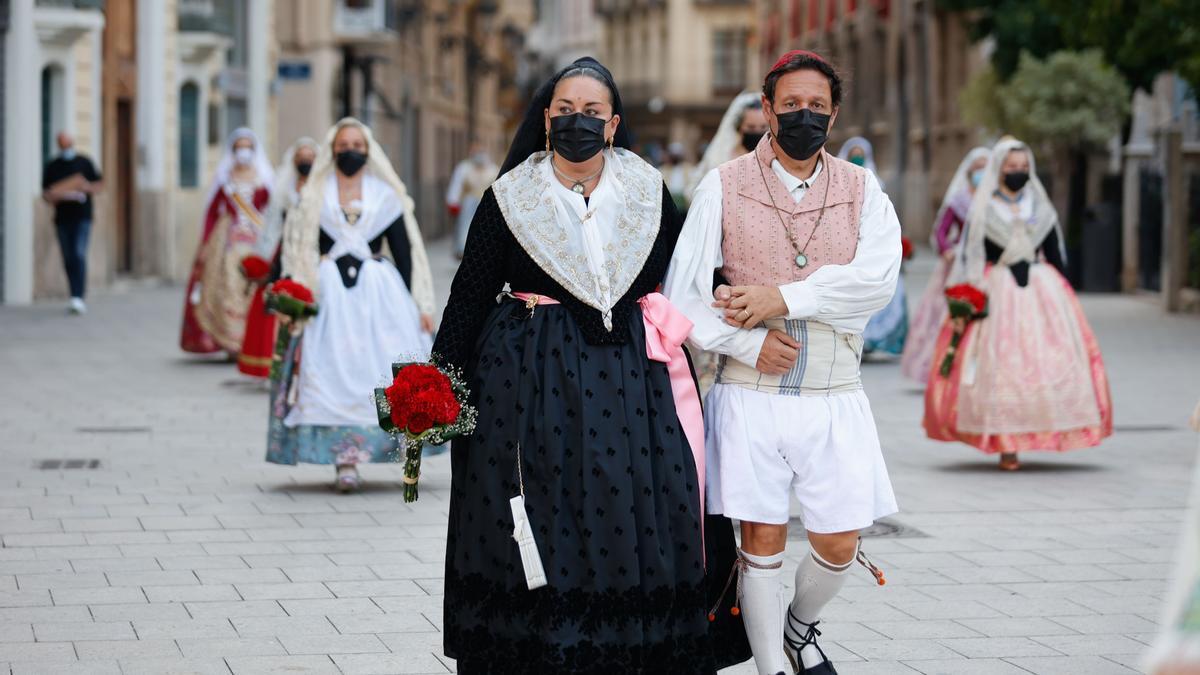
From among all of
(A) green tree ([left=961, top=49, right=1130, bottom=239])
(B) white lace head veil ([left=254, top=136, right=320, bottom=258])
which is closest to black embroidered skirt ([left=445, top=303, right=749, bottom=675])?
(B) white lace head veil ([left=254, top=136, right=320, bottom=258])

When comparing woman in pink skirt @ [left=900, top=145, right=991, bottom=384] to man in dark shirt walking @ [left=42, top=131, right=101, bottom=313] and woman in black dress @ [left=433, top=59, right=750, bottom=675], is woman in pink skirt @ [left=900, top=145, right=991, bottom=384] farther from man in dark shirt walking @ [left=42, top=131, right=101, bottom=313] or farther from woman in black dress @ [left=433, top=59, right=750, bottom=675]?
man in dark shirt walking @ [left=42, top=131, right=101, bottom=313]

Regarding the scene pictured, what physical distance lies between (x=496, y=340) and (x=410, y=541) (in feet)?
10.2

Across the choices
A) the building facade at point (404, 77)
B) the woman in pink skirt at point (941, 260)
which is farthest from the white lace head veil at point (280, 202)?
the building facade at point (404, 77)

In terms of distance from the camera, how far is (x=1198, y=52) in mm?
19219

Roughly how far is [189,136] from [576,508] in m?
26.6

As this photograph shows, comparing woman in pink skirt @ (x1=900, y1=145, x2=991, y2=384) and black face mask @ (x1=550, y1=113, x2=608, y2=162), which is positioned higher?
black face mask @ (x1=550, y1=113, x2=608, y2=162)

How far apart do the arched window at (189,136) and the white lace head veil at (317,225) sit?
21337 millimetres

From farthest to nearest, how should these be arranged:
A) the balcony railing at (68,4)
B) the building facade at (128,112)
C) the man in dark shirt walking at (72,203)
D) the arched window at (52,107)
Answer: the arched window at (52,107)
the balcony railing at (68,4)
the building facade at (128,112)
the man in dark shirt walking at (72,203)

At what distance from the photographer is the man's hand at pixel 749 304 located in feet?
17.8

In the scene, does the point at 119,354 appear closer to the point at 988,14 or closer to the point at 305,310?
the point at 305,310

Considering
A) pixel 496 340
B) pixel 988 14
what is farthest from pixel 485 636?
pixel 988 14

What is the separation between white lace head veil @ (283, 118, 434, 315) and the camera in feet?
31.9

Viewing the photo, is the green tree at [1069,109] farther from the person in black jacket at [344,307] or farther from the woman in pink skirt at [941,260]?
the person in black jacket at [344,307]

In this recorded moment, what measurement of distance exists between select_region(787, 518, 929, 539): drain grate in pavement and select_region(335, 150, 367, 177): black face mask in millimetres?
2692
